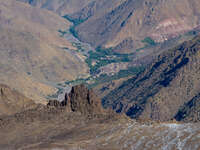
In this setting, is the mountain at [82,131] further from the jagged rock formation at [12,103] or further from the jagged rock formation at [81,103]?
the jagged rock formation at [12,103]

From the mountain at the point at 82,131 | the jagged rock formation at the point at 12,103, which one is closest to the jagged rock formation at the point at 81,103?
the mountain at the point at 82,131

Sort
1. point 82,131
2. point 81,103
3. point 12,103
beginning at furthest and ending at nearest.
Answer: point 12,103 → point 81,103 → point 82,131

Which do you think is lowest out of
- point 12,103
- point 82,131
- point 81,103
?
point 82,131

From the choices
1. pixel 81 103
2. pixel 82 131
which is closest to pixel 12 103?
pixel 81 103

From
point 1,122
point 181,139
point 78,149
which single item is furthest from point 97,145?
point 1,122

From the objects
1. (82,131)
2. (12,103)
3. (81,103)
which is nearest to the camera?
(82,131)

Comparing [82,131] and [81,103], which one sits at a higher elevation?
[81,103]

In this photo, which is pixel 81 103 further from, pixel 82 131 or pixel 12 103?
pixel 82 131

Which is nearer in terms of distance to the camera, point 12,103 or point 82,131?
point 82,131

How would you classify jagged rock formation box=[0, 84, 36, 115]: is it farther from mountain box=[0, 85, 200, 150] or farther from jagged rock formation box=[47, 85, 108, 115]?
jagged rock formation box=[47, 85, 108, 115]

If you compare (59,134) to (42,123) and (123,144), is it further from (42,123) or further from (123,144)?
(123,144)

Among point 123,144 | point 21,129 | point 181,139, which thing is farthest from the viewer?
point 21,129
